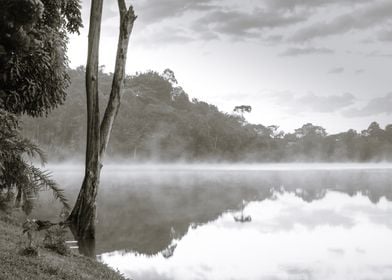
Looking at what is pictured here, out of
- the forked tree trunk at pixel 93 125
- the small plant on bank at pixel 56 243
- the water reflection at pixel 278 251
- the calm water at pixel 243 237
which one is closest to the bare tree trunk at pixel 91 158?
the forked tree trunk at pixel 93 125

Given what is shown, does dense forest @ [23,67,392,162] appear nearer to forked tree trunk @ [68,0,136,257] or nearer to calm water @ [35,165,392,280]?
calm water @ [35,165,392,280]

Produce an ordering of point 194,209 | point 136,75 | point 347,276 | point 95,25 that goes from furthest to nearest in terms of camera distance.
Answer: point 136,75 < point 194,209 < point 95,25 < point 347,276

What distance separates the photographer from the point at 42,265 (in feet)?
22.1

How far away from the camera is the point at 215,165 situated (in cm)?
8394

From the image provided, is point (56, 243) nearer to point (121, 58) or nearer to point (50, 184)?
point (50, 184)

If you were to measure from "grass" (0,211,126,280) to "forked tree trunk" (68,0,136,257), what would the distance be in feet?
11.1

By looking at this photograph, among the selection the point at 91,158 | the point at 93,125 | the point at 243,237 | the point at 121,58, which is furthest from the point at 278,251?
the point at 121,58

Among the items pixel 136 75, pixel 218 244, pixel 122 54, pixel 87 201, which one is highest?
pixel 136 75

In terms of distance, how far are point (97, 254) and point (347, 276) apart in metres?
5.50

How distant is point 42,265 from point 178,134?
3201 inches

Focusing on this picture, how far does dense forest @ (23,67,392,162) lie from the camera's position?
80375mm

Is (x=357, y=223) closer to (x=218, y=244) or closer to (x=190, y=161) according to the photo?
(x=218, y=244)

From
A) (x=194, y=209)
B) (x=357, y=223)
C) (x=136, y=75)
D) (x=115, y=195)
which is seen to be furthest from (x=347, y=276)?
(x=136, y=75)

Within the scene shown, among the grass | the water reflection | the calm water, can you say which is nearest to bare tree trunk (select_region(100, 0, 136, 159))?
the calm water
